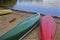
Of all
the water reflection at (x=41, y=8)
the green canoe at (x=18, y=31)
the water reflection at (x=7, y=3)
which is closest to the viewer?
the green canoe at (x=18, y=31)

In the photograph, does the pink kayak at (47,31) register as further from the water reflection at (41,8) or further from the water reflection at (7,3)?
the water reflection at (7,3)

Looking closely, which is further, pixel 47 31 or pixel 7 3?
pixel 7 3

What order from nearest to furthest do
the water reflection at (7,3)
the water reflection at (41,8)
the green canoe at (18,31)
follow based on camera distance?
the green canoe at (18,31) < the water reflection at (41,8) < the water reflection at (7,3)

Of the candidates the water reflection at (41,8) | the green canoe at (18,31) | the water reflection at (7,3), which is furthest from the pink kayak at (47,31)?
the water reflection at (7,3)

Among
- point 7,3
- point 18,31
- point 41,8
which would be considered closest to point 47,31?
point 18,31

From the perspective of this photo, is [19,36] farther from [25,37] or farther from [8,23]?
[8,23]

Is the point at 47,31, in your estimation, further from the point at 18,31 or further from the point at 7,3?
the point at 7,3

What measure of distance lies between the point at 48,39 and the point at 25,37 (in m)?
0.18

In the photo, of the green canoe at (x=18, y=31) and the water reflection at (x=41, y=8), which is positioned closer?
the green canoe at (x=18, y=31)

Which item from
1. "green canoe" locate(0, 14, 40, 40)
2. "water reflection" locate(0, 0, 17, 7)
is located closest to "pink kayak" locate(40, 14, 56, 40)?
"green canoe" locate(0, 14, 40, 40)

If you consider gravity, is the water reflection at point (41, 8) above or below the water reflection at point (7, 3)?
→ below

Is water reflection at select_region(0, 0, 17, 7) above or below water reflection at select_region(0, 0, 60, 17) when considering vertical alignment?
above

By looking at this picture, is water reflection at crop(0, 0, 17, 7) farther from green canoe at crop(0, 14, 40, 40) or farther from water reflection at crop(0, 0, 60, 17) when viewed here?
green canoe at crop(0, 14, 40, 40)

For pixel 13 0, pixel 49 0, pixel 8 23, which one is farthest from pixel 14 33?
pixel 49 0
